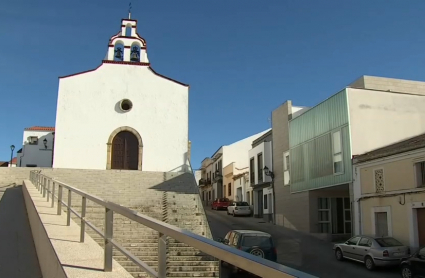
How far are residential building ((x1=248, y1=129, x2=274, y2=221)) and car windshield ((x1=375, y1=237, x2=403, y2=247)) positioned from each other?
46.3 ft

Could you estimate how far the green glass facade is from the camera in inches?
789

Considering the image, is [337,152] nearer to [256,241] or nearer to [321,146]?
[321,146]

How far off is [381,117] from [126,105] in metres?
16.6

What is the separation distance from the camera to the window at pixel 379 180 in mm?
17344

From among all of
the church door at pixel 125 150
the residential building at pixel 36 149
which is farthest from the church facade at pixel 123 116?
the residential building at pixel 36 149

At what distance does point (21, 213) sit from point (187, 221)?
6.59 meters

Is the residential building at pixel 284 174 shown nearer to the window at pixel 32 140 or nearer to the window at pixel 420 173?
the window at pixel 420 173

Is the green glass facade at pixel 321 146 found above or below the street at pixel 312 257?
above

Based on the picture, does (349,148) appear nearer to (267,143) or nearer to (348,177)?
(348,177)

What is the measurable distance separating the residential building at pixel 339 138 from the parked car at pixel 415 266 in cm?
701

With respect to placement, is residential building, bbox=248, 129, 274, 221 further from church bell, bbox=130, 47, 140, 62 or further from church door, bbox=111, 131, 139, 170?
church bell, bbox=130, 47, 140, 62

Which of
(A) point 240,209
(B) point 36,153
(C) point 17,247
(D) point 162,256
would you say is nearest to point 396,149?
(C) point 17,247

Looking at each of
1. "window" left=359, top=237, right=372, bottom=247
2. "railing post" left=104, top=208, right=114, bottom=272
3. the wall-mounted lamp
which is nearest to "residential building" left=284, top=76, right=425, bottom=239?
the wall-mounted lamp

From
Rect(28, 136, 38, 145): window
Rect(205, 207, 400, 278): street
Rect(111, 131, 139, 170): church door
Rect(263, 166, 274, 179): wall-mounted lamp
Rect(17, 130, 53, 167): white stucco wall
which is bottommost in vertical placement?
Rect(205, 207, 400, 278): street
